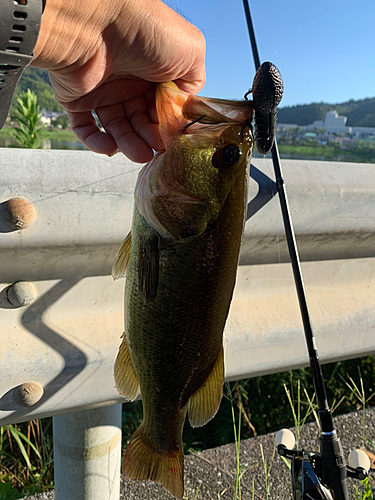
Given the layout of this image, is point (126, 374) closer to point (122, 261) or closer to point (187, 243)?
point (122, 261)

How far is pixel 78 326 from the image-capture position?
1.99m

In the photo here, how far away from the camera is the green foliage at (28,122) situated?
15.7ft

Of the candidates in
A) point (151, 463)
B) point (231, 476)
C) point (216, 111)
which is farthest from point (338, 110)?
point (151, 463)

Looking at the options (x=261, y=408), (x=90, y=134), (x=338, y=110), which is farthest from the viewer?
(x=261, y=408)

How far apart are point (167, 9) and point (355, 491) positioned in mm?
2630

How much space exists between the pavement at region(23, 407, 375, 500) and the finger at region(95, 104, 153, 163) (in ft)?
6.16

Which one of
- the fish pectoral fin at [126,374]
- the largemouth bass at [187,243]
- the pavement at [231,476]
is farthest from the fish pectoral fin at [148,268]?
the pavement at [231,476]

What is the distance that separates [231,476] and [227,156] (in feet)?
6.74

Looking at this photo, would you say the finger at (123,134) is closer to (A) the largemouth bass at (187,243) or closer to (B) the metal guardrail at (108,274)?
(B) the metal guardrail at (108,274)

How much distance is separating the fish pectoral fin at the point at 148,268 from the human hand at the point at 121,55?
488 mm

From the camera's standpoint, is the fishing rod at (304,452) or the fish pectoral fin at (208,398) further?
the fish pectoral fin at (208,398)

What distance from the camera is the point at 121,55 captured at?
1.51 metres

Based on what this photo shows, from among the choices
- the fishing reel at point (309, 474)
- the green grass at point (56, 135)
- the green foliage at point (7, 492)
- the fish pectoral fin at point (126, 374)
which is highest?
the green grass at point (56, 135)

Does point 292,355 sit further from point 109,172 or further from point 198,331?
point 109,172
